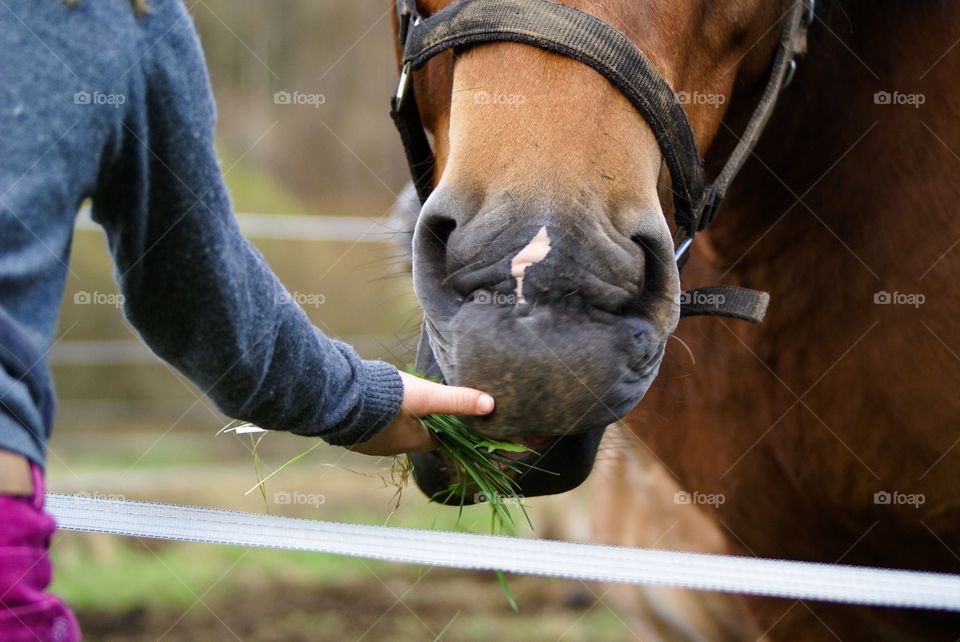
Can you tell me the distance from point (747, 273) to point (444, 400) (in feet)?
3.40

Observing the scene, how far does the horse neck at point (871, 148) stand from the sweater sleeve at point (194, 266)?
1.15 m

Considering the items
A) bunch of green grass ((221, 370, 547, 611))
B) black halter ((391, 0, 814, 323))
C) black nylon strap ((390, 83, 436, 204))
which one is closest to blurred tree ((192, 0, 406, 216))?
black nylon strap ((390, 83, 436, 204))

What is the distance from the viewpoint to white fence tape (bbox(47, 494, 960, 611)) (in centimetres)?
128

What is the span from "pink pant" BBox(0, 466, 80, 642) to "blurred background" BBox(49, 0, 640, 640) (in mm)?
1066

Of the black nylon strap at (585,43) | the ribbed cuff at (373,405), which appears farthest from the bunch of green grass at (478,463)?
the black nylon strap at (585,43)

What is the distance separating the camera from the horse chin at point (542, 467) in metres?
1.49

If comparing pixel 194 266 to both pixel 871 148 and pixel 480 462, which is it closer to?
pixel 480 462

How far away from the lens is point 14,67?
0.82 metres

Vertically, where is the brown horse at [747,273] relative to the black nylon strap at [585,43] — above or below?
below

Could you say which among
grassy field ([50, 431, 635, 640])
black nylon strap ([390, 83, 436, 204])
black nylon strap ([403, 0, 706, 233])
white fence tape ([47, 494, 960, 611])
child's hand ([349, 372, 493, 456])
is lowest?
grassy field ([50, 431, 635, 640])

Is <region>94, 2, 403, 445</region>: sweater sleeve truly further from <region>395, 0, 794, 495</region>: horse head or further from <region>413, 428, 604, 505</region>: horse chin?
<region>413, 428, 604, 505</region>: horse chin

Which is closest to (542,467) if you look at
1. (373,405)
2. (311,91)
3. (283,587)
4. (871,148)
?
(373,405)

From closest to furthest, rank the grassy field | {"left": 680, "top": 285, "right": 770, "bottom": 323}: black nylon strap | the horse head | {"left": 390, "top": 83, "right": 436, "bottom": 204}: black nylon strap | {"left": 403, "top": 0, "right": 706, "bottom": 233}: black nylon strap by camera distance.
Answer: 1. the horse head
2. {"left": 403, "top": 0, "right": 706, "bottom": 233}: black nylon strap
3. {"left": 680, "top": 285, "right": 770, "bottom": 323}: black nylon strap
4. {"left": 390, "top": 83, "right": 436, "bottom": 204}: black nylon strap
5. the grassy field

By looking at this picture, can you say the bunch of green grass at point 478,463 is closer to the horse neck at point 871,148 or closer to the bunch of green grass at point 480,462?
the bunch of green grass at point 480,462
